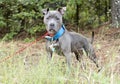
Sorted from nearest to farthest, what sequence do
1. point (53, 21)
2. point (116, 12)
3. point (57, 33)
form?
point (53, 21) < point (57, 33) < point (116, 12)

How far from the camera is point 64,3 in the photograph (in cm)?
1055

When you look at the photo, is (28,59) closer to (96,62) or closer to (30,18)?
(96,62)

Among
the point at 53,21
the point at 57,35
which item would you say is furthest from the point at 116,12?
the point at 53,21

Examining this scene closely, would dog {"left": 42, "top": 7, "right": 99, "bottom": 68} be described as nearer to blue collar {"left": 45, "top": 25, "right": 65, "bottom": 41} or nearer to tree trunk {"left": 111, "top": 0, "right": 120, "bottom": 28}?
blue collar {"left": 45, "top": 25, "right": 65, "bottom": 41}

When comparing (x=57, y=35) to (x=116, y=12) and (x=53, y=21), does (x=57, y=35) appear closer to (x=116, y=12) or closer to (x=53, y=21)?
(x=53, y=21)

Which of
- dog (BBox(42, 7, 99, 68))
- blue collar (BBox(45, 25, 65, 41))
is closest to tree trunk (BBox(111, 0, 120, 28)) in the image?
dog (BBox(42, 7, 99, 68))

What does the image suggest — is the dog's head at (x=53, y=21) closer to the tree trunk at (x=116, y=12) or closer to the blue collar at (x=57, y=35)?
the blue collar at (x=57, y=35)

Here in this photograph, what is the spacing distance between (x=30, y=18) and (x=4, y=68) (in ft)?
20.4

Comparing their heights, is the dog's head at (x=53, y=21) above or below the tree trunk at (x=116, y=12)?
above

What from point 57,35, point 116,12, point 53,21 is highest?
point 53,21

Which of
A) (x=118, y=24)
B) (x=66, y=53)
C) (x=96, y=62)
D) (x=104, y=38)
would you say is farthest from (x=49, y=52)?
(x=118, y=24)

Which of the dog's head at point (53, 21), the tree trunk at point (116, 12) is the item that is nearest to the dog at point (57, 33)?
the dog's head at point (53, 21)

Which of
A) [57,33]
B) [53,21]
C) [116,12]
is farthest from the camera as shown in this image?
[116,12]

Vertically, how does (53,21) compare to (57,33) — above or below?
above
